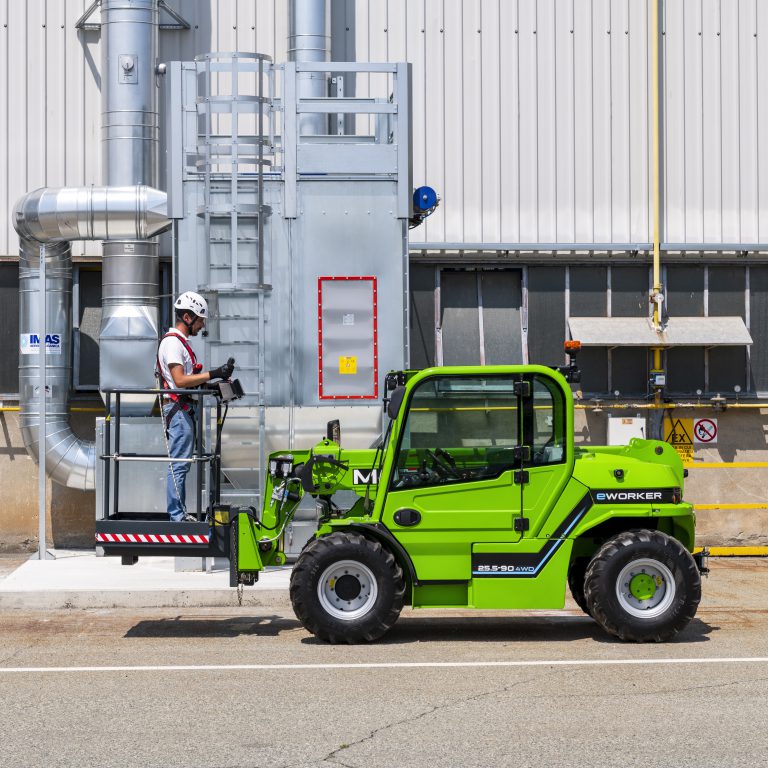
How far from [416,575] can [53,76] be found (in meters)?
9.29

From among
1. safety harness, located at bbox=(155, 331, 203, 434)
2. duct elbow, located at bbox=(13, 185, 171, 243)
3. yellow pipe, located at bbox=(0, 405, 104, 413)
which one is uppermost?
duct elbow, located at bbox=(13, 185, 171, 243)

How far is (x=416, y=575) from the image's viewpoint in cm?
883

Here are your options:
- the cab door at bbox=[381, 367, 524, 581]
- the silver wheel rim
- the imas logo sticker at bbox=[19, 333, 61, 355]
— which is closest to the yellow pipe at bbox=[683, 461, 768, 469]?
the cab door at bbox=[381, 367, 524, 581]

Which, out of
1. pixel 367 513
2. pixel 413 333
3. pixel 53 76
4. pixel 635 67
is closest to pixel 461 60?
pixel 635 67

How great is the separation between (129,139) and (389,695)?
897 cm

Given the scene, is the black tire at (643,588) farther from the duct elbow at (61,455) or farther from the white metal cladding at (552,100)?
the white metal cladding at (552,100)

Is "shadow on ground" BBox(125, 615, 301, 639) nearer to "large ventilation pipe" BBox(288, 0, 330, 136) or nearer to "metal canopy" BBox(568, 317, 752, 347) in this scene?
"metal canopy" BBox(568, 317, 752, 347)

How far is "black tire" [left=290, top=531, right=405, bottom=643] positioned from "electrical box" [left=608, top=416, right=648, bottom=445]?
7.11 metres

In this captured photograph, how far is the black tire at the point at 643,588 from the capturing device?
28.5ft

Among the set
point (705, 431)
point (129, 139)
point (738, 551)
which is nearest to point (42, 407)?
point (129, 139)

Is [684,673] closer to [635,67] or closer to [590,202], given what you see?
[590,202]

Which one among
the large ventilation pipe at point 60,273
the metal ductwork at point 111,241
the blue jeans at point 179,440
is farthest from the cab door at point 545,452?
the large ventilation pipe at point 60,273

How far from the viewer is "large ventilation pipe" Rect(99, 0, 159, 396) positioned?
13992 mm

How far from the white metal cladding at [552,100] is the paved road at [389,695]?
685 centimetres
